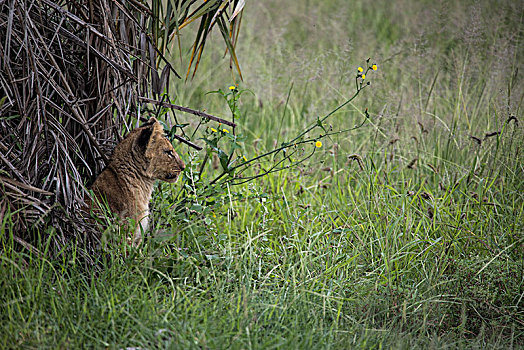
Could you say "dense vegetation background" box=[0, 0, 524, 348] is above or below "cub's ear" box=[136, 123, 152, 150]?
below

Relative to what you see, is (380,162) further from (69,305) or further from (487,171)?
(69,305)

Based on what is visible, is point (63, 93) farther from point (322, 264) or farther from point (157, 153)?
point (322, 264)

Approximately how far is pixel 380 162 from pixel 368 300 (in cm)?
200

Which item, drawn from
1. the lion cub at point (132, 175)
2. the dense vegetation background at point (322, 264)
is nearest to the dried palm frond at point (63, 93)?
the lion cub at point (132, 175)

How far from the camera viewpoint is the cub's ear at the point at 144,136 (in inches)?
119

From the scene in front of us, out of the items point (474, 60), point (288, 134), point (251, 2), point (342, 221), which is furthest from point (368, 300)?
point (251, 2)

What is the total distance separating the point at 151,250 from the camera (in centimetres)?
296

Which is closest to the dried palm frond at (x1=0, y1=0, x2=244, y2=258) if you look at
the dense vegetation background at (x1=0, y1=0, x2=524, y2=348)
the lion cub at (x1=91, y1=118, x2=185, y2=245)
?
the lion cub at (x1=91, y1=118, x2=185, y2=245)

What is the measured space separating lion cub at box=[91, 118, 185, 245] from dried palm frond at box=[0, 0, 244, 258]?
0.10m

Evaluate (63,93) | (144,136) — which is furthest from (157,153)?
(63,93)

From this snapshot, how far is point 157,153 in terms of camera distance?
10.4 ft

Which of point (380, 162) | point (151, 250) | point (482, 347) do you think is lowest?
point (482, 347)

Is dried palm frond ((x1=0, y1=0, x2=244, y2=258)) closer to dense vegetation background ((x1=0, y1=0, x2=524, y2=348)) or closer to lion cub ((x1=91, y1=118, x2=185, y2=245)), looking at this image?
lion cub ((x1=91, y1=118, x2=185, y2=245))

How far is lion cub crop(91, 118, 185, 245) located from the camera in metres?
3.04
